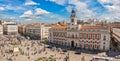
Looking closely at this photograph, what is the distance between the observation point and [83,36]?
193 feet

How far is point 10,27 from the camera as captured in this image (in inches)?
4793

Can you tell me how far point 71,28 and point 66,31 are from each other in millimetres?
2355

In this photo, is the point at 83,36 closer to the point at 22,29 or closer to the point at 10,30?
the point at 22,29

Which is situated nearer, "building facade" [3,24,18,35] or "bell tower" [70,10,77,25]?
"bell tower" [70,10,77,25]

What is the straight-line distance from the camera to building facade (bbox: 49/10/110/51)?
5462cm

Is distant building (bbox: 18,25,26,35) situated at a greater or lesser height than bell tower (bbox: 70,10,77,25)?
lesser

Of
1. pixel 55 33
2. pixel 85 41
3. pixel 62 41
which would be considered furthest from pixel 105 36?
pixel 55 33

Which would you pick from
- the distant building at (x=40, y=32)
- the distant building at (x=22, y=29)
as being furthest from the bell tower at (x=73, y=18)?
the distant building at (x=22, y=29)

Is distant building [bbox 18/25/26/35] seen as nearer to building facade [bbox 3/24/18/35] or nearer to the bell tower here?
building facade [bbox 3/24/18/35]

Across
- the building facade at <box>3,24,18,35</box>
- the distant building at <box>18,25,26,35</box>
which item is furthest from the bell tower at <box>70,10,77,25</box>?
the building facade at <box>3,24,18,35</box>

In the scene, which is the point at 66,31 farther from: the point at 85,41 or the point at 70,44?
the point at 85,41

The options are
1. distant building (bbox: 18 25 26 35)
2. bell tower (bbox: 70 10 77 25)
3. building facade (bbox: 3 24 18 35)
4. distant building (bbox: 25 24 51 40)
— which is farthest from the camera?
building facade (bbox: 3 24 18 35)

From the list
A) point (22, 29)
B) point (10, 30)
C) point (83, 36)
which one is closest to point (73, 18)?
point (83, 36)

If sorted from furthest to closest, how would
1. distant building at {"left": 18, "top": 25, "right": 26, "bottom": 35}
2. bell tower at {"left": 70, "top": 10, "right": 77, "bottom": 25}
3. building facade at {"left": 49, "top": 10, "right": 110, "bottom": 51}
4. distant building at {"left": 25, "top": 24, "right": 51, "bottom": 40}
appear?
1. distant building at {"left": 18, "top": 25, "right": 26, "bottom": 35}
2. distant building at {"left": 25, "top": 24, "right": 51, "bottom": 40}
3. bell tower at {"left": 70, "top": 10, "right": 77, "bottom": 25}
4. building facade at {"left": 49, "top": 10, "right": 110, "bottom": 51}
